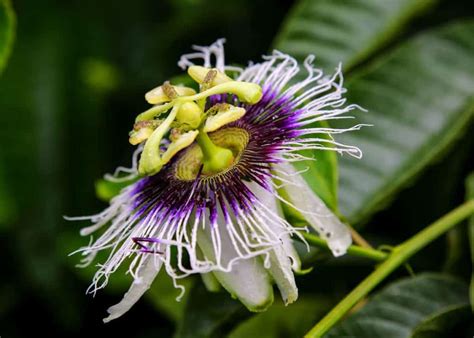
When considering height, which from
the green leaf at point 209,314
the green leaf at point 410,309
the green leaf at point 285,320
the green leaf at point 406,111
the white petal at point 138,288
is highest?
the white petal at point 138,288

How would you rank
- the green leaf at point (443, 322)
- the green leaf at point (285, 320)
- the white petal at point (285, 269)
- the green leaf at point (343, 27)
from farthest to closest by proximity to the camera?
the green leaf at point (343, 27) → the green leaf at point (285, 320) → the green leaf at point (443, 322) → the white petal at point (285, 269)

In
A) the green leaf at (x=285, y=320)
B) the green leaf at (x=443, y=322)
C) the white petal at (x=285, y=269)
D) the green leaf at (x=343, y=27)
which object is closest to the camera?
the white petal at (x=285, y=269)

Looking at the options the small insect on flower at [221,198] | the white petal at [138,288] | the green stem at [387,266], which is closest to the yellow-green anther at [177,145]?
the small insect on flower at [221,198]

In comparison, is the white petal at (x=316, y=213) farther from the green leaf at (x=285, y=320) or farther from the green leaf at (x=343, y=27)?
the green leaf at (x=343, y=27)

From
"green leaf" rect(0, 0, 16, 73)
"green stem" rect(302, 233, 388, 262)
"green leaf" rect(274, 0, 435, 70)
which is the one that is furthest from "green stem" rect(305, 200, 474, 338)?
"green leaf" rect(0, 0, 16, 73)

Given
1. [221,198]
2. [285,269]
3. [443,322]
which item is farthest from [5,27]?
[443,322]

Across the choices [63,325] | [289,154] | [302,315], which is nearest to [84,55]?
[63,325]

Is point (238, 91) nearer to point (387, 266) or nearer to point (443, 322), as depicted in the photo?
point (387, 266)

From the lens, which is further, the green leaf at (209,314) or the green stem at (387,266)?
the green leaf at (209,314)
